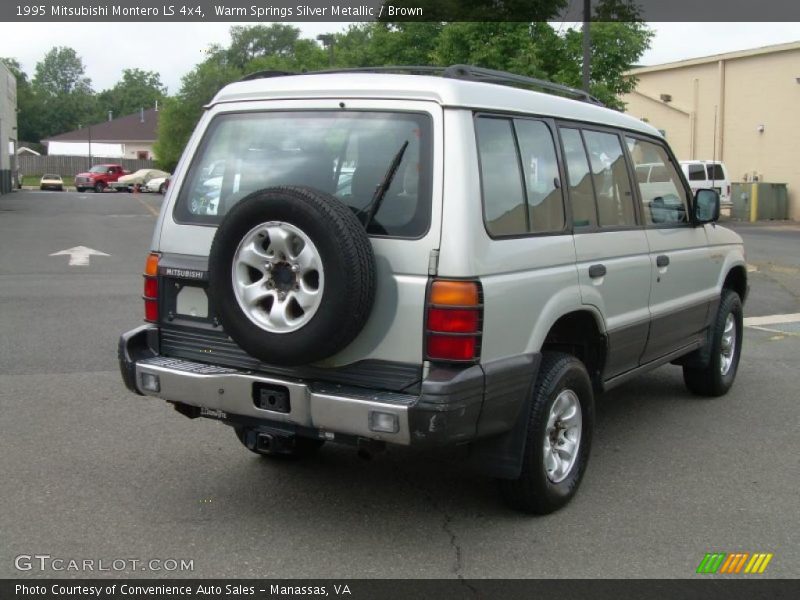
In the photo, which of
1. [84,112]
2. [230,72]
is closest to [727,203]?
[230,72]

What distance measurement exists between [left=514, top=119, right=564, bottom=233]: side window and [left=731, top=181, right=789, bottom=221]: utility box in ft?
96.3

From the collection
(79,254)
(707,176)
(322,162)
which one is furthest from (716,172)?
(322,162)

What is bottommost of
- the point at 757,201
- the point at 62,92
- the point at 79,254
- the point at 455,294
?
the point at 79,254

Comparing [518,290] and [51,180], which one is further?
[51,180]

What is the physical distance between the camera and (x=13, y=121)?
5338cm

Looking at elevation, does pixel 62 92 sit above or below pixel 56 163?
above

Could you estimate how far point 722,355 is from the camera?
7.13 meters

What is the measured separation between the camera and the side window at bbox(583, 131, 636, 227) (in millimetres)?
5164

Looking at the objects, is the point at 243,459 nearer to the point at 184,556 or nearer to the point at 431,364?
the point at 184,556

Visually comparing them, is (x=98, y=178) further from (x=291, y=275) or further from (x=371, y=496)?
(x=291, y=275)

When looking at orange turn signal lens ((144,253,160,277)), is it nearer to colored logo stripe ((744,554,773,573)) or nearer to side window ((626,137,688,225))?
side window ((626,137,688,225))

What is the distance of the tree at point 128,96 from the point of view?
138m

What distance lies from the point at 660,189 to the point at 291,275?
3097mm

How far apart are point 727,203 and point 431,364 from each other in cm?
2930
